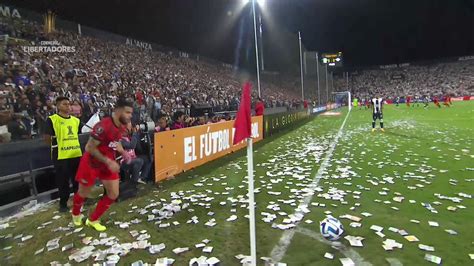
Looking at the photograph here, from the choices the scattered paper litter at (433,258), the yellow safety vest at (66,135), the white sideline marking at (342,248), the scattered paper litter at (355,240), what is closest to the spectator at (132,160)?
the yellow safety vest at (66,135)

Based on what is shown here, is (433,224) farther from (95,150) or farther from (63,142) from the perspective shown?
(63,142)

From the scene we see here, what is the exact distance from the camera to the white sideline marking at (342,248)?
12.6ft

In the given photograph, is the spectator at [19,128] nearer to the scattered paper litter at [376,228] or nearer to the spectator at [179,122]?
the spectator at [179,122]

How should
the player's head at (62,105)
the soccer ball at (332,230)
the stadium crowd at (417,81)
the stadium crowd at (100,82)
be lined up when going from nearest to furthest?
the soccer ball at (332,230)
the player's head at (62,105)
the stadium crowd at (100,82)
the stadium crowd at (417,81)

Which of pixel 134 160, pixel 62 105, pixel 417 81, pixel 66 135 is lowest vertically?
pixel 134 160

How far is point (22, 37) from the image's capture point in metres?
18.9

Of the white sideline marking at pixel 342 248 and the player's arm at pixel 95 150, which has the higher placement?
the player's arm at pixel 95 150

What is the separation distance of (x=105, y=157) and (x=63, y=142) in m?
1.58

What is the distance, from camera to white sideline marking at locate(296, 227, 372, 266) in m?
3.83

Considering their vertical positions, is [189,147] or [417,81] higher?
[417,81]

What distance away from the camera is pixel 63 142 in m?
6.11

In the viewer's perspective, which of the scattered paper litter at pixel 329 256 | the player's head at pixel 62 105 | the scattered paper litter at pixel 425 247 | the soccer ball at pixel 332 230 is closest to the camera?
the scattered paper litter at pixel 329 256

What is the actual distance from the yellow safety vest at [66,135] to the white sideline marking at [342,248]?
415cm

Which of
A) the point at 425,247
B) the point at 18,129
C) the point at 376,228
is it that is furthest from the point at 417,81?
the point at 425,247
